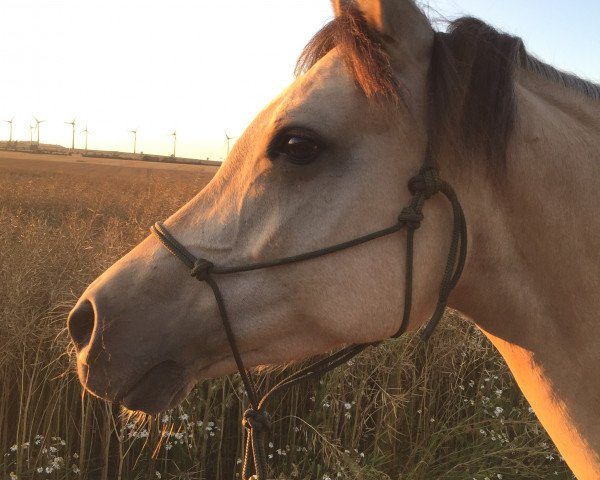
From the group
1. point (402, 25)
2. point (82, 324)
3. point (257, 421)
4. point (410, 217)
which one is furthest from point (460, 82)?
point (82, 324)

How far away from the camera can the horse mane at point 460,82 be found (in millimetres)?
1650

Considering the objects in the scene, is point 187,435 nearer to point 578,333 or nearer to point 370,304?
point 370,304

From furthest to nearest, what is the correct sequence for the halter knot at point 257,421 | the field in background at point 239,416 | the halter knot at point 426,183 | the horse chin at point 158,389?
the field in background at point 239,416 → the halter knot at point 257,421 → the horse chin at point 158,389 → the halter knot at point 426,183

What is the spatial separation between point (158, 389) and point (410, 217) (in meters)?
1.08

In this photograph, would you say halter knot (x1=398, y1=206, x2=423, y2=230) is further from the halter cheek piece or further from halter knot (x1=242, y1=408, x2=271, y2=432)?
halter knot (x1=242, y1=408, x2=271, y2=432)

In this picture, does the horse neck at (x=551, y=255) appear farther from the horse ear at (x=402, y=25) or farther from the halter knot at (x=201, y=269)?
the halter knot at (x=201, y=269)

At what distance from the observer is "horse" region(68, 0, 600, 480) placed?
1669 millimetres

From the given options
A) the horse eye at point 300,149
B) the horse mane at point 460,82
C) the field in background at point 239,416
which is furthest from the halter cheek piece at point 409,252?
the field in background at point 239,416

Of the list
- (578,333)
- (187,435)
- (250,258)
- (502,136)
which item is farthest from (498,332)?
(187,435)

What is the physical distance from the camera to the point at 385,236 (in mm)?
1671

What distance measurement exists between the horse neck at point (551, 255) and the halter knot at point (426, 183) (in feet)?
0.34

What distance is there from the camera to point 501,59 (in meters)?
1.73

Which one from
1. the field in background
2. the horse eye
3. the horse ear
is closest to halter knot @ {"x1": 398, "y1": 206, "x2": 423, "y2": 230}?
the horse eye

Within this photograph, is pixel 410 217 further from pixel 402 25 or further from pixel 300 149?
pixel 402 25
